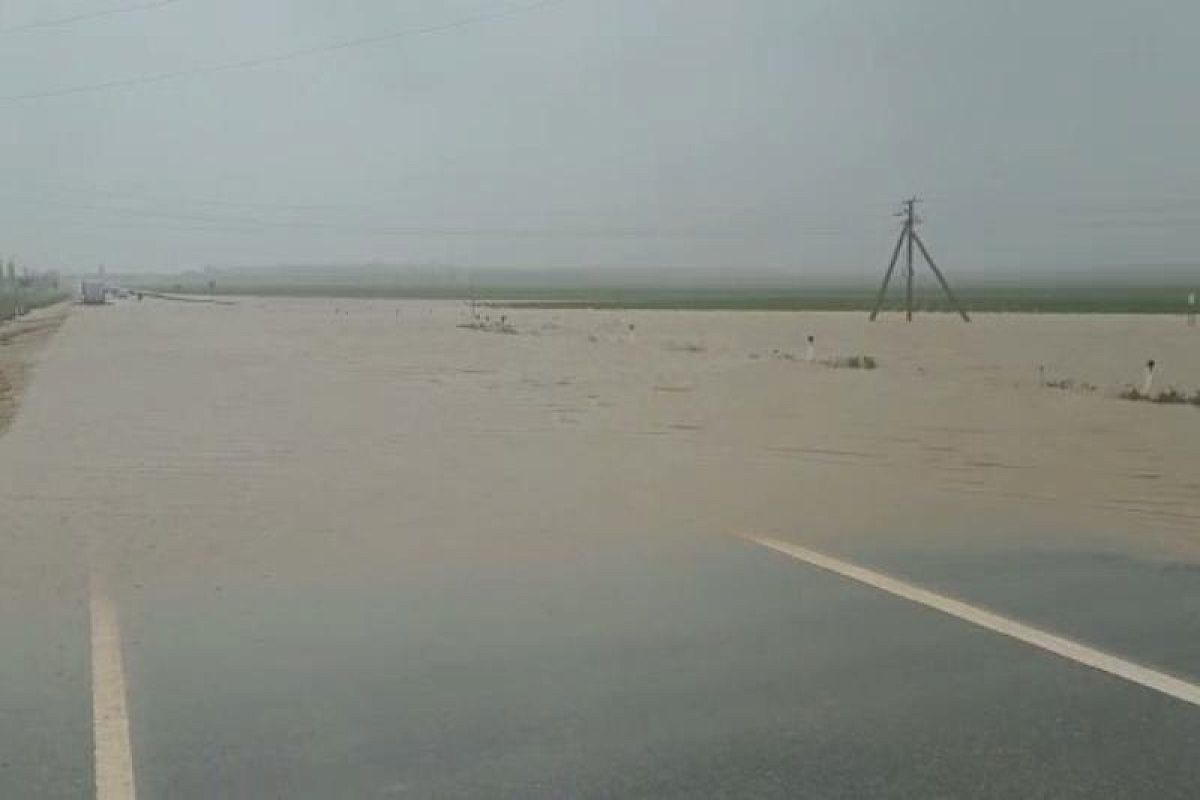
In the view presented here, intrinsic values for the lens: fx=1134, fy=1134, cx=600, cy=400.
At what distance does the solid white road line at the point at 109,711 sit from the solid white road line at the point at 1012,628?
4.20 m

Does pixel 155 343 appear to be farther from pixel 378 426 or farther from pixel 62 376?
pixel 378 426

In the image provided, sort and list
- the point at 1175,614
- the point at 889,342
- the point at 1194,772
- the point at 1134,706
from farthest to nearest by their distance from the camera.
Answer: the point at 889,342 < the point at 1175,614 < the point at 1134,706 < the point at 1194,772

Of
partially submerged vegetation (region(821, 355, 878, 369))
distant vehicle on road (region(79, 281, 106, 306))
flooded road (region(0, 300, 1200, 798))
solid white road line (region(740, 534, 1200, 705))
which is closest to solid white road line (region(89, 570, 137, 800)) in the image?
flooded road (region(0, 300, 1200, 798))

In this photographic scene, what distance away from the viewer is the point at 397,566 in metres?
7.59

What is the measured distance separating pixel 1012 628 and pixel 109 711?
4407 millimetres

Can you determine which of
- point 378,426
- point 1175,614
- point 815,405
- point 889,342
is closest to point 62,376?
point 378,426

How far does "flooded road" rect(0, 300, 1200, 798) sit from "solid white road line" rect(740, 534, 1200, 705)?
13cm

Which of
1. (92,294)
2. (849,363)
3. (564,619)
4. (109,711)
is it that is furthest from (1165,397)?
(92,294)

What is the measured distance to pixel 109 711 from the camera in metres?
4.75

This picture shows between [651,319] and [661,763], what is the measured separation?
190 feet

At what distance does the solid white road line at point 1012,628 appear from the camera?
16.7 feet

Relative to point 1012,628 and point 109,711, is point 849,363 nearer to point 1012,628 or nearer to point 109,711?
point 1012,628

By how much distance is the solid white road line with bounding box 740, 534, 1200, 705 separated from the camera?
5.08 m

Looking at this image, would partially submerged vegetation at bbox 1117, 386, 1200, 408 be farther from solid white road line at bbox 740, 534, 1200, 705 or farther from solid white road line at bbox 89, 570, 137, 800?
solid white road line at bbox 89, 570, 137, 800
